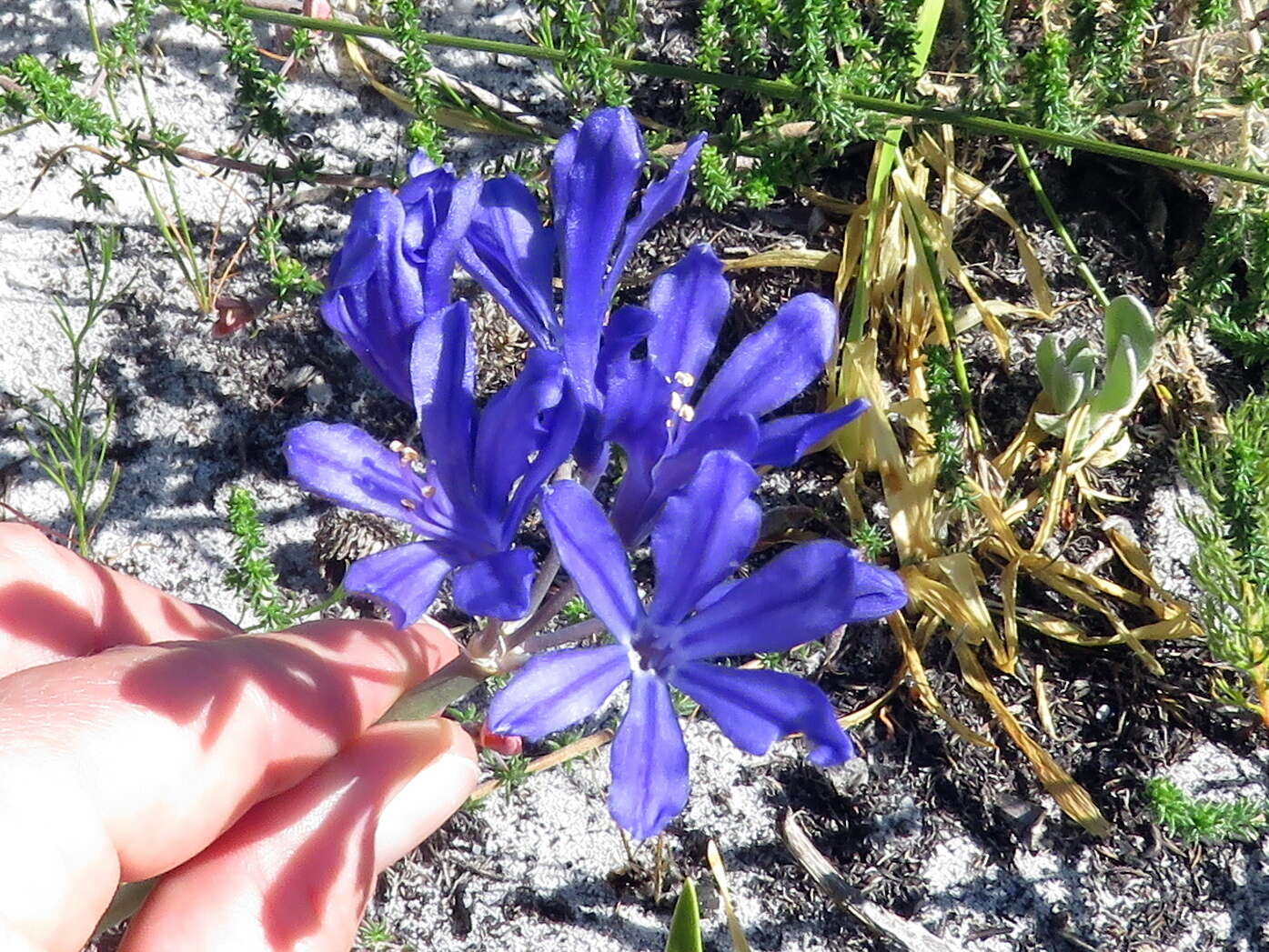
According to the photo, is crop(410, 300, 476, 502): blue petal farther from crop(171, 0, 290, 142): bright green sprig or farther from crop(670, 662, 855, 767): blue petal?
crop(171, 0, 290, 142): bright green sprig

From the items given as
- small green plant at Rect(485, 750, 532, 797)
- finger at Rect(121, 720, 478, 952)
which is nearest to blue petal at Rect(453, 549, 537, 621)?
finger at Rect(121, 720, 478, 952)

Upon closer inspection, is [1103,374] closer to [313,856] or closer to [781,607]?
[781,607]

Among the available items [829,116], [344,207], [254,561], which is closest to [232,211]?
[344,207]

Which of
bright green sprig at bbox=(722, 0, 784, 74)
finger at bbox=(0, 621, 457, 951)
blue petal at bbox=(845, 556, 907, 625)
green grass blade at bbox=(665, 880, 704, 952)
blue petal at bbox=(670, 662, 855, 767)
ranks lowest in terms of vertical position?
green grass blade at bbox=(665, 880, 704, 952)

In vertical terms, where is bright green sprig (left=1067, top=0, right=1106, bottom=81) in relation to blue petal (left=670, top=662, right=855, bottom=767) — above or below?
above

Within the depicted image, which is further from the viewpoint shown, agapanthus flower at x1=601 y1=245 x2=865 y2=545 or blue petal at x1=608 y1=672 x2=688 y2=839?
agapanthus flower at x1=601 y1=245 x2=865 y2=545

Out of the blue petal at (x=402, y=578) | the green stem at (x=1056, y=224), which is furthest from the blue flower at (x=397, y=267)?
the green stem at (x=1056, y=224)

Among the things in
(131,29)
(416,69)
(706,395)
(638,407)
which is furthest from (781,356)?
(131,29)
